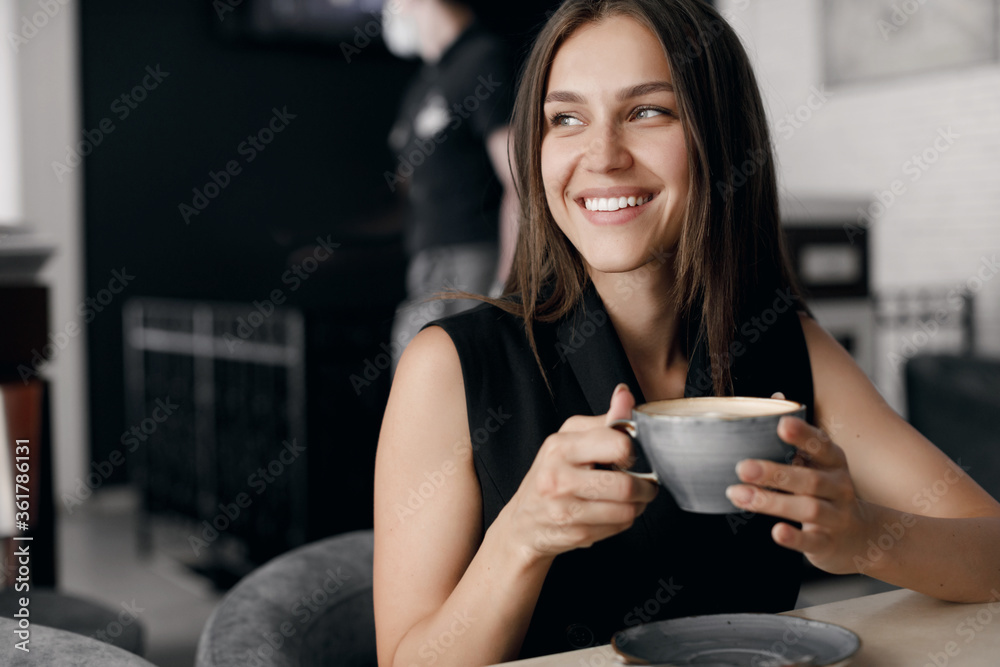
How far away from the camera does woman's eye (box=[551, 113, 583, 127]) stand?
1.17 meters

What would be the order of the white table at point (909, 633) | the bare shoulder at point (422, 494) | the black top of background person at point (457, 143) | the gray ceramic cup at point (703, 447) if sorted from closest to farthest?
1. the gray ceramic cup at point (703, 447)
2. the white table at point (909, 633)
3. the bare shoulder at point (422, 494)
4. the black top of background person at point (457, 143)

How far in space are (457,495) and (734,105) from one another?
573 millimetres

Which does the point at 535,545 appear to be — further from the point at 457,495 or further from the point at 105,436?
the point at 105,436

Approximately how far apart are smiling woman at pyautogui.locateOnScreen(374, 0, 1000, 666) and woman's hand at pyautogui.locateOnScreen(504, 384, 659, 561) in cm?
17

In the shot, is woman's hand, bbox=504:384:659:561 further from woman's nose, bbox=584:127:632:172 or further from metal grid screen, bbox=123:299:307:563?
metal grid screen, bbox=123:299:307:563

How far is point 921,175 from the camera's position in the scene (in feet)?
16.0

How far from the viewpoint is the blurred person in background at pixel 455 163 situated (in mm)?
2689

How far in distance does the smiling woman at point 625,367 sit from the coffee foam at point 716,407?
0.70 feet

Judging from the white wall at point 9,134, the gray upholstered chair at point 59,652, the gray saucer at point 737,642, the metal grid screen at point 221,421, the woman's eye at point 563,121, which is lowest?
the metal grid screen at point 221,421

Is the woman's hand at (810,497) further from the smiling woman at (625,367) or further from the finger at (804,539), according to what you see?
the smiling woman at (625,367)

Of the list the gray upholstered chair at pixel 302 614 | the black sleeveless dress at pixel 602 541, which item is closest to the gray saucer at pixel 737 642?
the black sleeveless dress at pixel 602 541

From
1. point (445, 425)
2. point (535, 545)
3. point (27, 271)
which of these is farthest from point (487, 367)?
point (27, 271)

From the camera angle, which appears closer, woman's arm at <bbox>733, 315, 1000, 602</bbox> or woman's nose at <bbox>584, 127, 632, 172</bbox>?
woman's arm at <bbox>733, 315, 1000, 602</bbox>

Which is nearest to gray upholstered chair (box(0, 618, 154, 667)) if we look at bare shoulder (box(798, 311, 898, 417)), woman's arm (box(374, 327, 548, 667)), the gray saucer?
woman's arm (box(374, 327, 548, 667))
